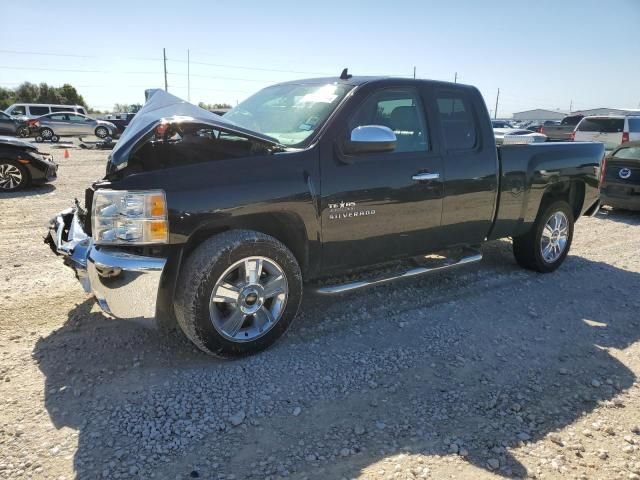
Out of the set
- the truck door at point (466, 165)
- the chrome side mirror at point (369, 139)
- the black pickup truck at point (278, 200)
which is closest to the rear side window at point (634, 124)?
the black pickup truck at point (278, 200)

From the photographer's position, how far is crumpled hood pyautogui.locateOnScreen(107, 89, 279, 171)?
3166mm

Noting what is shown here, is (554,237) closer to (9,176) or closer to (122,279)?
(122,279)

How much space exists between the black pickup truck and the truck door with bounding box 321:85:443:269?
10 millimetres

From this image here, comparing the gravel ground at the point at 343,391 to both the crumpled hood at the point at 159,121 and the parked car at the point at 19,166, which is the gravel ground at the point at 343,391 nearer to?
the crumpled hood at the point at 159,121

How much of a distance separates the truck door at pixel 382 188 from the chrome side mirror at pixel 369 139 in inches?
5.2

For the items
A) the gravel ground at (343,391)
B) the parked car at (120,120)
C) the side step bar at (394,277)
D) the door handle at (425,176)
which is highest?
the parked car at (120,120)

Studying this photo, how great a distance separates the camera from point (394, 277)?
413 cm

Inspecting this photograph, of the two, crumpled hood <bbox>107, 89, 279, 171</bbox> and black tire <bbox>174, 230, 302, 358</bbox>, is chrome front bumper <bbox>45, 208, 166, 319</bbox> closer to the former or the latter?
black tire <bbox>174, 230, 302, 358</bbox>

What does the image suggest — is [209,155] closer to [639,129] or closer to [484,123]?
[484,123]

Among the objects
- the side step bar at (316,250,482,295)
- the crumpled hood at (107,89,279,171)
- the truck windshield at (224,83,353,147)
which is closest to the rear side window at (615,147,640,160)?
the side step bar at (316,250,482,295)

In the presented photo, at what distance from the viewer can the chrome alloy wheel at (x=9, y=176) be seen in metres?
9.26

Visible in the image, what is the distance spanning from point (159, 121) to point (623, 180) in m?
8.84

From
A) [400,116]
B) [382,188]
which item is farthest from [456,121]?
[382,188]

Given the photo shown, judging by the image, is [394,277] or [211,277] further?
[394,277]
